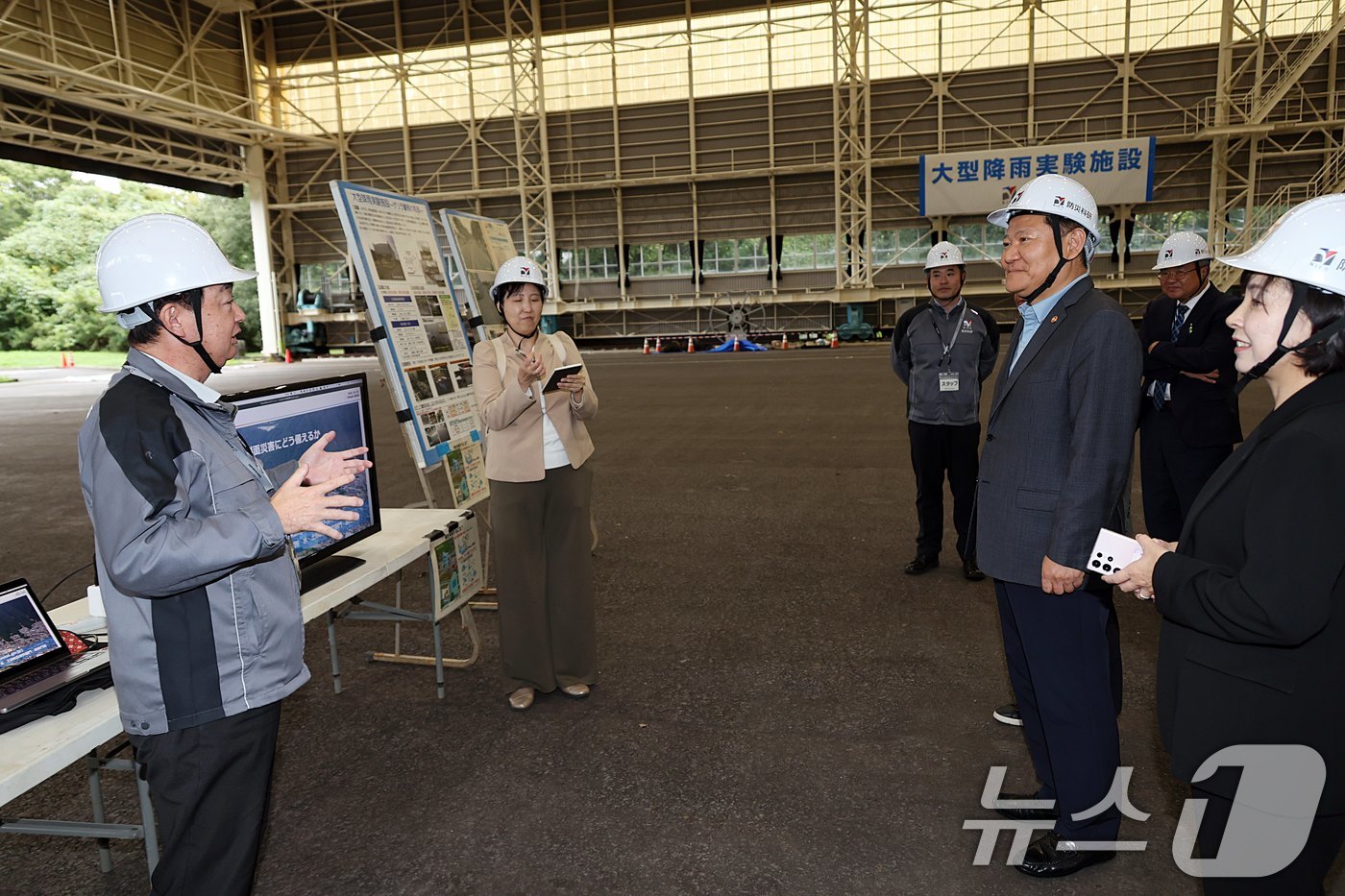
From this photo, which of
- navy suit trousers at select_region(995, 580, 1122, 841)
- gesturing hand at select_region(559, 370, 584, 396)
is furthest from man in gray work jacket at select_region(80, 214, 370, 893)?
navy suit trousers at select_region(995, 580, 1122, 841)

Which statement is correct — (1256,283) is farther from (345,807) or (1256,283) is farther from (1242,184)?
(1242,184)

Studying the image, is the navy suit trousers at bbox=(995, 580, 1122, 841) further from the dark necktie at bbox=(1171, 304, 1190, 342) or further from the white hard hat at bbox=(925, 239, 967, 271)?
the white hard hat at bbox=(925, 239, 967, 271)

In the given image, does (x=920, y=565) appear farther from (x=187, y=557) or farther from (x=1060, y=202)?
(x=187, y=557)

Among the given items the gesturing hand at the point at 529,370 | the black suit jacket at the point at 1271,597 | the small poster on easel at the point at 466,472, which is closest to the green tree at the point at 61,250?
the small poster on easel at the point at 466,472

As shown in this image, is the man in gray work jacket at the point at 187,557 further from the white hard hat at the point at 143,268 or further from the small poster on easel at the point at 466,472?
the small poster on easel at the point at 466,472

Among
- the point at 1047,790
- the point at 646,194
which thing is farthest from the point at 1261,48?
the point at 1047,790

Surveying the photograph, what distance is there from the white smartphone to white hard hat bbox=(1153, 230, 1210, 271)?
3068mm

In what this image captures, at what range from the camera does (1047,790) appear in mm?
2834

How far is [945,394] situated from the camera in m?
5.07

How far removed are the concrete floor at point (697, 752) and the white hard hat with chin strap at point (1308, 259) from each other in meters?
1.69

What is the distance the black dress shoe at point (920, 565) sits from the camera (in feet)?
16.8

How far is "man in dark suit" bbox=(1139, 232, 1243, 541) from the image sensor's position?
4.12m

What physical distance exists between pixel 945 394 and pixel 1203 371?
1.36 meters

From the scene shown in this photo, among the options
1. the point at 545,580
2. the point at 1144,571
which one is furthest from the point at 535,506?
the point at 1144,571
